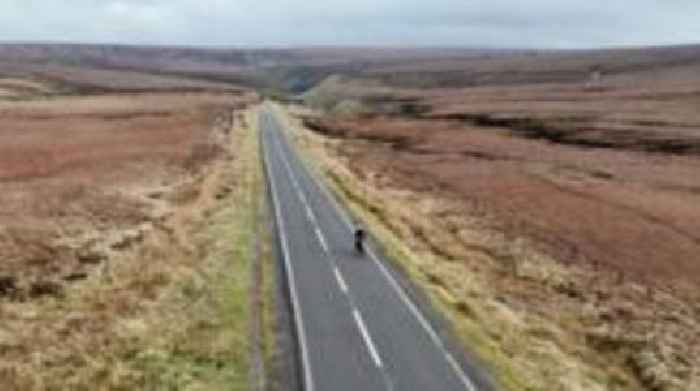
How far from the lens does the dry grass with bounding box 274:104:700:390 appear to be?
3023cm

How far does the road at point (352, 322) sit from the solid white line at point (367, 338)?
1.1 inches

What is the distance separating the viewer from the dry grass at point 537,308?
3023 cm

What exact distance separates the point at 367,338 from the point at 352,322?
70.7 inches

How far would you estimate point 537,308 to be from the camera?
37906 mm

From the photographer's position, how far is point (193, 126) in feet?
414

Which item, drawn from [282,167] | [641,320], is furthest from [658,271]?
[282,167]

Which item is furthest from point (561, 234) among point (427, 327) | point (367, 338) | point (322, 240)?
point (367, 338)

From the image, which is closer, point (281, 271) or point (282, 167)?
point (281, 271)

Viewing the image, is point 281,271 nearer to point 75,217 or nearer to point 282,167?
point 75,217

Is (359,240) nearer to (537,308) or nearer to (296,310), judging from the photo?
(537,308)

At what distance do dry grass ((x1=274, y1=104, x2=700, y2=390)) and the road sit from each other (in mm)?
1613

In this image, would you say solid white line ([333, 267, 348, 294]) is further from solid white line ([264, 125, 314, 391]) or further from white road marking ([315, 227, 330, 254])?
white road marking ([315, 227, 330, 254])

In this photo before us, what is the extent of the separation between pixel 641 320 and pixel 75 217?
2757cm

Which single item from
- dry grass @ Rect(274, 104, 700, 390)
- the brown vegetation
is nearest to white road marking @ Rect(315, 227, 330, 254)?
dry grass @ Rect(274, 104, 700, 390)
